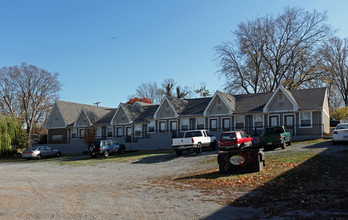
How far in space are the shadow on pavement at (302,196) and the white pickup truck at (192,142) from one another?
12.1 metres

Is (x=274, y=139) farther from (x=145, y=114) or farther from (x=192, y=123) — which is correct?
(x=145, y=114)

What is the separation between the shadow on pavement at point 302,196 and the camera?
25.0 feet

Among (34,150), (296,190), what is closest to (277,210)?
(296,190)

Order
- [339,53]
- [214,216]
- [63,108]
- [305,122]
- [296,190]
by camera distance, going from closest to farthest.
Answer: [214,216] → [296,190] → [305,122] → [63,108] → [339,53]

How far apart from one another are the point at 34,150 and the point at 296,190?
105 ft

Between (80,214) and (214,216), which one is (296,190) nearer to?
(214,216)

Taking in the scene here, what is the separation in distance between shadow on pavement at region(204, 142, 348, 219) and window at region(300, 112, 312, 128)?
18.6m

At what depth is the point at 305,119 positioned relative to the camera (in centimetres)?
3123

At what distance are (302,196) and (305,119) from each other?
24.0 m

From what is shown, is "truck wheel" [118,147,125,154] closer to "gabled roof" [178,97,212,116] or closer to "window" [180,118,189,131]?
"window" [180,118,189,131]

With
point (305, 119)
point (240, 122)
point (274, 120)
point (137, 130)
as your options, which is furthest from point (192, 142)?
point (137, 130)

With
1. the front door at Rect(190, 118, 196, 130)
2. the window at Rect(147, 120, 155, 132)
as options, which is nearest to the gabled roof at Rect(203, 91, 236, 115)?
the front door at Rect(190, 118, 196, 130)

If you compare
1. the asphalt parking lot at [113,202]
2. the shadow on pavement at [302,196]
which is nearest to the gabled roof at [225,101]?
the shadow on pavement at [302,196]

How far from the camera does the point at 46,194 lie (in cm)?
1177
